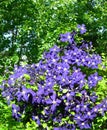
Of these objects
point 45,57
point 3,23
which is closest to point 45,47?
point 3,23

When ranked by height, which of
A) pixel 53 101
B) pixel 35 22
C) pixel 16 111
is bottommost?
pixel 16 111

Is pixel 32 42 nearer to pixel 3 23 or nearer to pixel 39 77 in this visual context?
pixel 3 23

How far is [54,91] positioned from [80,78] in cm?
43

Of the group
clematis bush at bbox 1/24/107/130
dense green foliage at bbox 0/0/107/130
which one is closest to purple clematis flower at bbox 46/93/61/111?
clematis bush at bbox 1/24/107/130

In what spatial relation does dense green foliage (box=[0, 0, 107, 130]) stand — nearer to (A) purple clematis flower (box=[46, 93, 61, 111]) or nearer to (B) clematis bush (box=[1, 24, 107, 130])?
(B) clematis bush (box=[1, 24, 107, 130])

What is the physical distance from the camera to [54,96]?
18.6ft

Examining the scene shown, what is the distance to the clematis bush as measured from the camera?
18.8 feet

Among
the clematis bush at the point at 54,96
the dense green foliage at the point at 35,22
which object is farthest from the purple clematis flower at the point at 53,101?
the dense green foliage at the point at 35,22

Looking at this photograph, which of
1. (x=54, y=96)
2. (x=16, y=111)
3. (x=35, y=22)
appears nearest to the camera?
(x=54, y=96)

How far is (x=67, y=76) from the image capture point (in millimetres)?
5824

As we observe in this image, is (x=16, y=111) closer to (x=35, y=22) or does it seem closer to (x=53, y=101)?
(x=53, y=101)

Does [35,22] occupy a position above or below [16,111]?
above

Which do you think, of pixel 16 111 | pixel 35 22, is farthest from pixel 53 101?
pixel 35 22

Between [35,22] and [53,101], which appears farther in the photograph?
[35,22]
